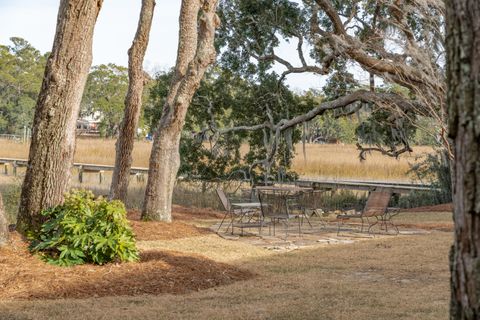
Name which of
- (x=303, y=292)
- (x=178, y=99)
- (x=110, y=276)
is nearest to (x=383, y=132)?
(x=178, y=99)

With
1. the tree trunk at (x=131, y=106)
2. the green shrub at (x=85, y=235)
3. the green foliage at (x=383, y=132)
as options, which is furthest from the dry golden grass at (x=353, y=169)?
the green shrub at (x=85, y=235)

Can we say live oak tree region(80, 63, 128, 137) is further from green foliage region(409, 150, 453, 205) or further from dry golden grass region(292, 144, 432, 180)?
green foliage region(409, 150, 453, 205)

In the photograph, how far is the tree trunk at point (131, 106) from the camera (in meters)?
12.8

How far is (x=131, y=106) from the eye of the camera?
12844 mm

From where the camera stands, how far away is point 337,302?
232 inches

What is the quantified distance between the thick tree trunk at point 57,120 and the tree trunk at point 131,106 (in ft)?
16.1

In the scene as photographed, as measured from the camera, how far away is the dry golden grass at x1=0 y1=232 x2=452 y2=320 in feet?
17.6

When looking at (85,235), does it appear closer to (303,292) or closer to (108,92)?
(303,292)

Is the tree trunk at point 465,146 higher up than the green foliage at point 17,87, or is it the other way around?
the green foliage at point 17,87

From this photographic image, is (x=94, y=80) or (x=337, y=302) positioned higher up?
(x=94, y=80)

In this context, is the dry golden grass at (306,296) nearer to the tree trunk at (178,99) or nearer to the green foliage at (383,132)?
the tree trunk at (178,99)

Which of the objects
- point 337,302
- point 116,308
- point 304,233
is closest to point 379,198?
point 304,233

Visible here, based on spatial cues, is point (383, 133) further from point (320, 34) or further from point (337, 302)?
point (337, 302)

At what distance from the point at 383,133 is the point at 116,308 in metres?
14.1
